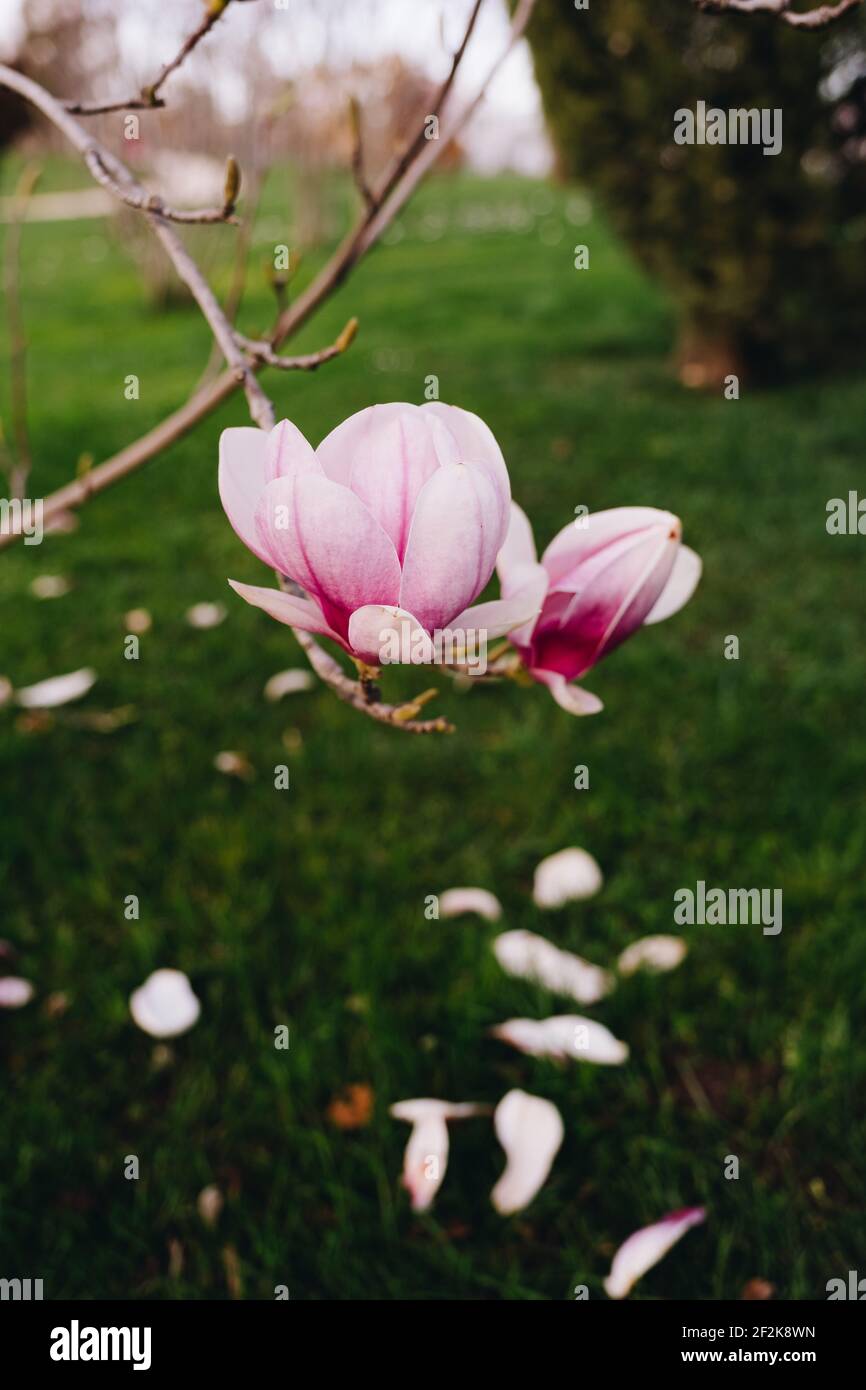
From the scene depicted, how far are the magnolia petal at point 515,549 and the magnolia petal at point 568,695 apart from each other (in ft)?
0.22

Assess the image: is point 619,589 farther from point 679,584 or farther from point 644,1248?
point 644,1248

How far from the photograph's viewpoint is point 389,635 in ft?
1.81

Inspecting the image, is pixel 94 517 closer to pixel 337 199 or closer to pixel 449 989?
pixel 449 989

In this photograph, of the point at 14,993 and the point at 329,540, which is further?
the point at 14,993

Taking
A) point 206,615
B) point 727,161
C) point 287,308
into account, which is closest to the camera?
point 287,308

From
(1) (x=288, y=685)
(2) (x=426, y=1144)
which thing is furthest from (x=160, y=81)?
(1) (x=288, y=685)

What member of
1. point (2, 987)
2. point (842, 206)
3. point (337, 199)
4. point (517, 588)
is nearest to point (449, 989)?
point (2, 987)

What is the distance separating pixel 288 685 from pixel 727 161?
271 centimetres

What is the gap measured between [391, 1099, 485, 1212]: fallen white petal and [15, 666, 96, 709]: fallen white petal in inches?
53.9

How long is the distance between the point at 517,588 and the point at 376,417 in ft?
0.44

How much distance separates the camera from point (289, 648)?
273 centimetres

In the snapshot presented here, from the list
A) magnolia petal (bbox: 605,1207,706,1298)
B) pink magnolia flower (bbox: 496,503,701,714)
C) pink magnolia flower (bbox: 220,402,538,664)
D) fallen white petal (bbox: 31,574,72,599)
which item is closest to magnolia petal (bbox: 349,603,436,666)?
pink magnolia flower (bbox: 220,402,538,664)

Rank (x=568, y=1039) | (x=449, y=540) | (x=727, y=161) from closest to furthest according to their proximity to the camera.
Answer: (x=449, y=540), (x=568, y=1039), (x=727, y=161)

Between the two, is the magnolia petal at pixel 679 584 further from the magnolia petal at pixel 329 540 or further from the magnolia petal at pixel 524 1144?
the magnolia petal at pixel 524 1144
